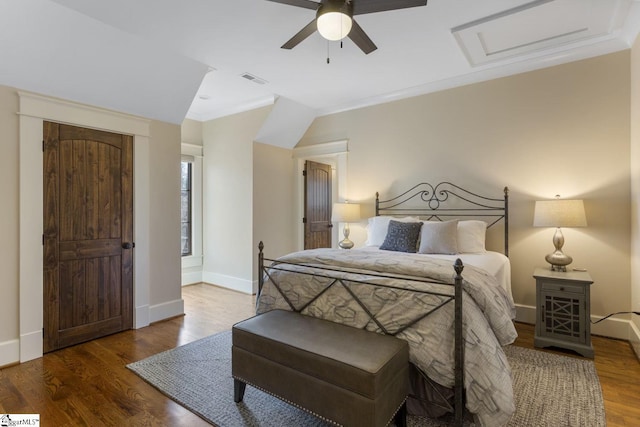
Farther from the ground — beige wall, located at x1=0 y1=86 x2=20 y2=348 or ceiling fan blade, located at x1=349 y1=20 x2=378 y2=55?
ceiling fan blade, located at x1=349 y1=20 x2=378 y2=55

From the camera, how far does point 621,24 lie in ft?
9.06

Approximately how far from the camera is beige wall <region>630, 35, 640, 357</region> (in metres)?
2.77

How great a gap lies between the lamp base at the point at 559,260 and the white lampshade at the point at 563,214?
1.13 ft

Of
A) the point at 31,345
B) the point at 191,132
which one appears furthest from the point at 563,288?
the point at 191,132

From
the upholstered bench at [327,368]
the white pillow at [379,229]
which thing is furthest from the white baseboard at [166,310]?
the white pillow at [379,229]

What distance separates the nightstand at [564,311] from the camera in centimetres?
279

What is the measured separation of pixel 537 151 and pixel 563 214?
Answer: 0.85 metres

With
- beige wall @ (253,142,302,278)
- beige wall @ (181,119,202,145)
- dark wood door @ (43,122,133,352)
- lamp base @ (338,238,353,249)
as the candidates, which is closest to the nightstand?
lamp base @ (338,238,353,249)

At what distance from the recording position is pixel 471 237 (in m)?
3.44

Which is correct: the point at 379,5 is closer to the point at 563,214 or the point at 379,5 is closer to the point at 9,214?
the point at 563,214

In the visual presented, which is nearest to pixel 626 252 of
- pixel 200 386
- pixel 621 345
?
pixel 621 345

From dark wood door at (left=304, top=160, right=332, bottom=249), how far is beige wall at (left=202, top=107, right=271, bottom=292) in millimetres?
A: 1026

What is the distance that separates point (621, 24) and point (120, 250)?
17.0ft

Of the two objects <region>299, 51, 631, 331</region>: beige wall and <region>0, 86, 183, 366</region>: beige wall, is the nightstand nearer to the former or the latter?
<region>299, 51, 631, 331</region>: beige wall
